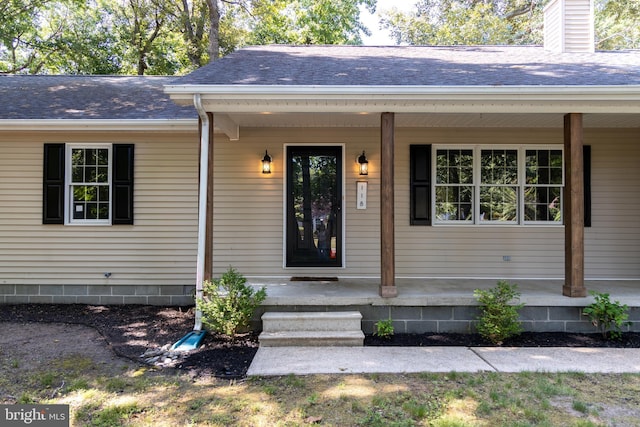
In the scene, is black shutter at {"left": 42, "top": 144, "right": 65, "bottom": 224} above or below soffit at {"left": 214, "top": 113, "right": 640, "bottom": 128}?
below

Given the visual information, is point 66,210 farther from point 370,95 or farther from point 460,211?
point 460,211

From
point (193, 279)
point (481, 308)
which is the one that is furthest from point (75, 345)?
point (481, 308)

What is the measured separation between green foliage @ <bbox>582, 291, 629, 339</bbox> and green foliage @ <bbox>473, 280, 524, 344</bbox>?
803mm

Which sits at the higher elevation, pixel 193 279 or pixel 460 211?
pixel 460 211

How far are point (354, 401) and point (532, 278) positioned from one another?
4.21 meters

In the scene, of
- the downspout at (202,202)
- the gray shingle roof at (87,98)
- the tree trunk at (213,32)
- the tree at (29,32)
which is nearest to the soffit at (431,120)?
the downspout at (202,202)

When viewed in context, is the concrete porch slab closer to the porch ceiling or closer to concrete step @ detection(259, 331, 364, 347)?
concrete step @ detection(259, 331, 364, 347)

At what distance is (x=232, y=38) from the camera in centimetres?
1722

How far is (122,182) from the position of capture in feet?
18.7

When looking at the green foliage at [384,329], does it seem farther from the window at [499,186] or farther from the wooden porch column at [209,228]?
the window at [499,186]

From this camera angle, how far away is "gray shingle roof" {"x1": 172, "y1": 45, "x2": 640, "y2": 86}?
15.1ft

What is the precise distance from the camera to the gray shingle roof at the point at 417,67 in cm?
462

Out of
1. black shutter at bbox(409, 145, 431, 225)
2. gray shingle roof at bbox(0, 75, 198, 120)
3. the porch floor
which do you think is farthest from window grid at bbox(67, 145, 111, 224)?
black shutter at bbox(409, 145, 431, 225)

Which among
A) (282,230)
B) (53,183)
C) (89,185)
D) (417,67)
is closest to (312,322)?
(282,230)
